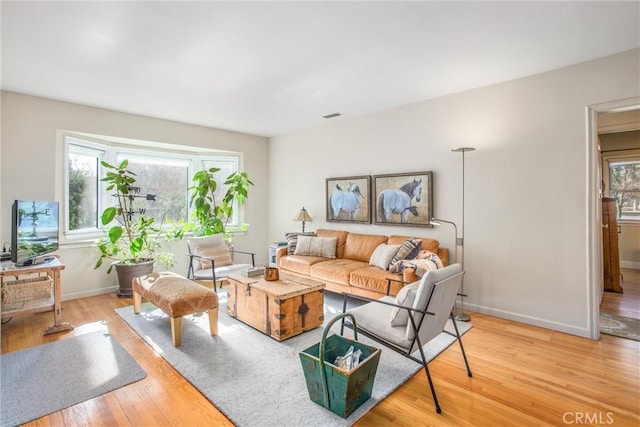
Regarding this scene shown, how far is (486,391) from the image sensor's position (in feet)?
7.07

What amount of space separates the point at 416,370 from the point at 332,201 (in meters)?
3.21

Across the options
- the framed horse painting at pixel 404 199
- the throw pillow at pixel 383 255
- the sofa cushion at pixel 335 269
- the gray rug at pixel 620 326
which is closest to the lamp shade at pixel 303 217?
the sofa cushion at pixel 335 269

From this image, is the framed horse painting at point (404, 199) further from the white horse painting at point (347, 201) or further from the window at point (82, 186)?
the window at point (82, 186)

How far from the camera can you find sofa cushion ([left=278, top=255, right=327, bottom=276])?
4383 millimetres

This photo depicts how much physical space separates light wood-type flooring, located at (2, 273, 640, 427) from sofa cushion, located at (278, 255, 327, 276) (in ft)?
6.92

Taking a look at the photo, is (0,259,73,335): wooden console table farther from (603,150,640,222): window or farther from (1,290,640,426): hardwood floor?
(603,150,640,222): window

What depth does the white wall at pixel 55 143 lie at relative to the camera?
12.1 ft

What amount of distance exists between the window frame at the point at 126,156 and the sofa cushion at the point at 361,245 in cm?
237

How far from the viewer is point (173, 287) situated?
9.98 ft

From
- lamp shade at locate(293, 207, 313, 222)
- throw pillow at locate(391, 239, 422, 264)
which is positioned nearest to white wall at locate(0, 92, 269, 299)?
lamp shade at locate(293, 207, 313, 222)

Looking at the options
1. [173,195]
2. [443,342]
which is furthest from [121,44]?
[443,342]

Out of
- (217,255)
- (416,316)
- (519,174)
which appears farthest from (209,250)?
(519,174)

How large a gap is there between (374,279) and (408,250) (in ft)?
1.79

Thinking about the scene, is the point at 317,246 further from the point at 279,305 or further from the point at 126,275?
the point at 126,275
